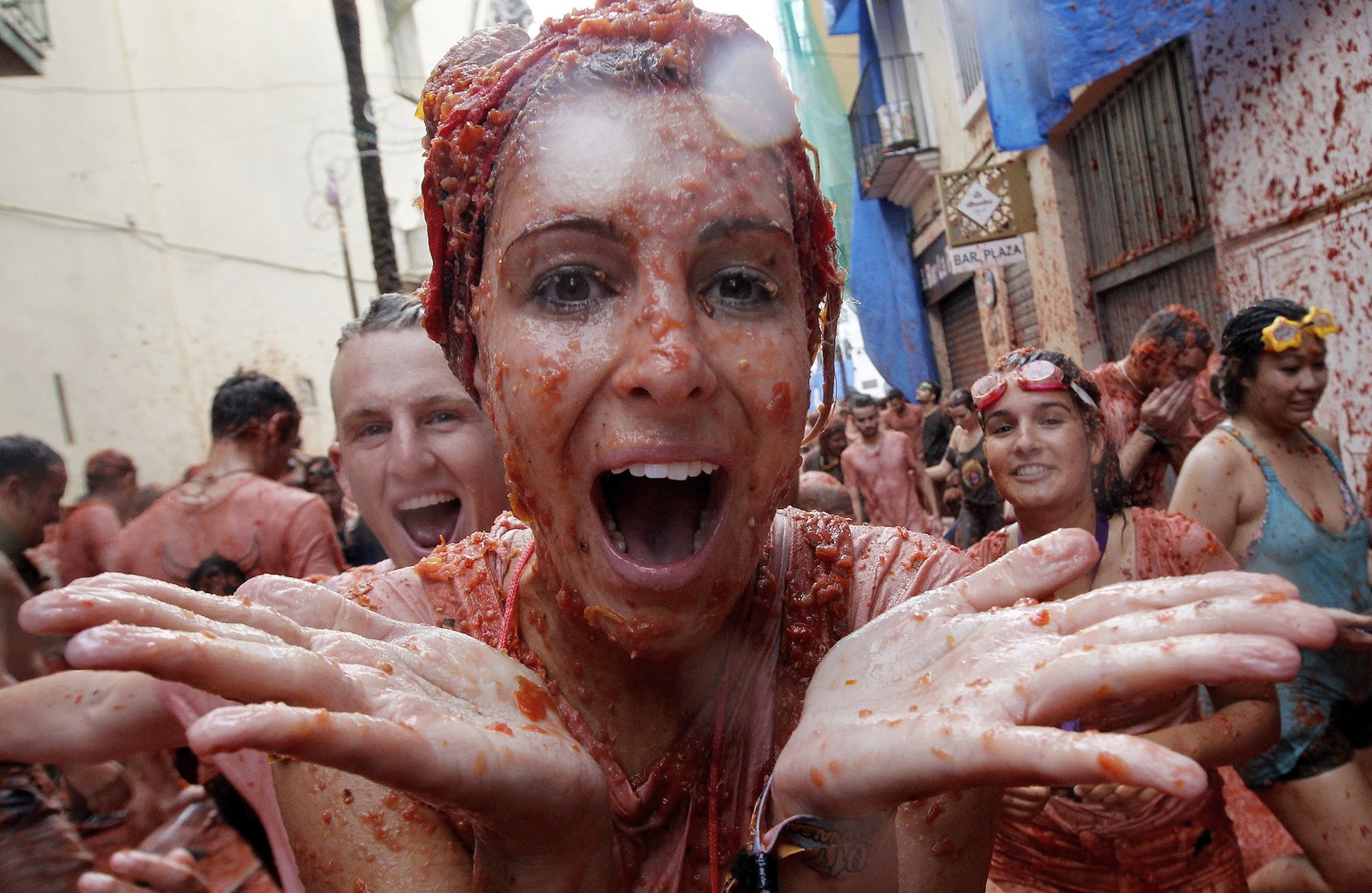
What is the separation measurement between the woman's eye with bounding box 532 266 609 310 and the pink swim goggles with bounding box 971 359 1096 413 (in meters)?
2.35

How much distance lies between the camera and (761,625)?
1.75 metres

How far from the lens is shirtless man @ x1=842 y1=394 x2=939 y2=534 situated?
8195 mm

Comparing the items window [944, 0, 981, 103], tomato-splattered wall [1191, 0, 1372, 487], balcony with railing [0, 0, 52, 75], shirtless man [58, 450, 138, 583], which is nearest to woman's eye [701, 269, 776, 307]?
shirtless man [58, 450, 138, 583]

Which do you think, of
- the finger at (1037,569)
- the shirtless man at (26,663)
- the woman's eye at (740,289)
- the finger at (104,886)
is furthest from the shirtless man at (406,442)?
the finger at (1037,569)

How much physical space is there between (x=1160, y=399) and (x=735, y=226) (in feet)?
13.9

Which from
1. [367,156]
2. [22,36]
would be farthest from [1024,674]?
[22,36]

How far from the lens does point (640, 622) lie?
1.50m

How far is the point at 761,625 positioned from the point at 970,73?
1204 centimetres

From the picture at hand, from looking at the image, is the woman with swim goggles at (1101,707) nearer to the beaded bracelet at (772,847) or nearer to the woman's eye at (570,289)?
the beaded bracelet at (772,847)

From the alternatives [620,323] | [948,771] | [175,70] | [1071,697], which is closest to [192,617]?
[620,323]

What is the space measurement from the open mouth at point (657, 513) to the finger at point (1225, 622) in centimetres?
69

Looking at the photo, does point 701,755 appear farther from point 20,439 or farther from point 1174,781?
point 20,439

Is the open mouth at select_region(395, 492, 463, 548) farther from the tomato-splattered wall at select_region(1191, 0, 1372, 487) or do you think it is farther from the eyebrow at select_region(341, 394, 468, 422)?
the tomato-splattered wall at select_region(1191, 0, 1372, 487)

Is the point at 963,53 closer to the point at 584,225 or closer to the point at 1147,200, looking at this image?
the point at 1147,200
